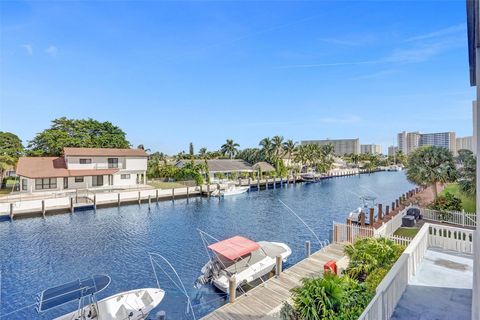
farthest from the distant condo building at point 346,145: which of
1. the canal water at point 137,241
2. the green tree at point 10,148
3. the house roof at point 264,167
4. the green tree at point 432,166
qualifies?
the green tree at point 432,166

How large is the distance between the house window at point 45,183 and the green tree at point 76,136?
38.9 feet

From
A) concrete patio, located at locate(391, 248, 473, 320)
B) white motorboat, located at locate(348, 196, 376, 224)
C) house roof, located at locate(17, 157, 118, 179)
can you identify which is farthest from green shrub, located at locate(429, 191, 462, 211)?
house roof, located at locate(17, 157, 118, 179)

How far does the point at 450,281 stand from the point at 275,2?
14.5 m

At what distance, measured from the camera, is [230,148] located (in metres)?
70.1

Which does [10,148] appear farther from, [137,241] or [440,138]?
[440,138]

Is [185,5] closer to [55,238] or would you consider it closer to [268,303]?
[268,303]

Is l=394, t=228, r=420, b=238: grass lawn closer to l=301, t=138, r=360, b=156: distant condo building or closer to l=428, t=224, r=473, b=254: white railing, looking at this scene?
l=428, t=224, r=473, b=254: white railing

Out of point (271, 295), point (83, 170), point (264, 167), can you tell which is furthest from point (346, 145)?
point (271, 295)

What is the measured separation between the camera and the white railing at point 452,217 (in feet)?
52.4

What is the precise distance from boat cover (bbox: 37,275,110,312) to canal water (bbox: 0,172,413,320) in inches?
116

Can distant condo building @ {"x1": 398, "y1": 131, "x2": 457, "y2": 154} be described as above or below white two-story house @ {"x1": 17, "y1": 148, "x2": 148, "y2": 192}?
above

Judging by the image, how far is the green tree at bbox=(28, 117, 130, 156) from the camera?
1720 inches

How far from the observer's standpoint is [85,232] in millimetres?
20406

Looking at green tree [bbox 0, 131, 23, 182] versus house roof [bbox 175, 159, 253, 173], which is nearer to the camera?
green tree [bbox 0, 131, 23, 182]
